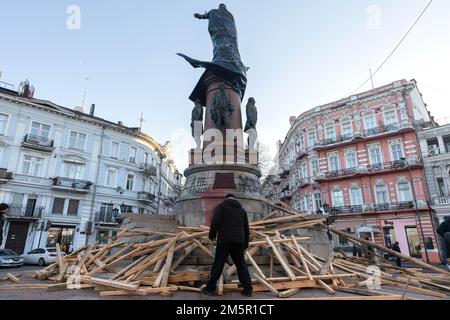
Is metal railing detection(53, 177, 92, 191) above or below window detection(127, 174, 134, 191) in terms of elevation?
below

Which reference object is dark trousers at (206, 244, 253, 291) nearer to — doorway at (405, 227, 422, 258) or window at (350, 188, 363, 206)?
doorway at (405, 227, 422, 258)

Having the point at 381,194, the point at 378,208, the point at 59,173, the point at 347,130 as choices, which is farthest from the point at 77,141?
the point at 381,194

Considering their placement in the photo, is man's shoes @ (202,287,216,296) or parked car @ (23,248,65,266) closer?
man's shoes @ (202,287,216,296)

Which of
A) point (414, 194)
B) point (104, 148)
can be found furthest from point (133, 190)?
point (414, 194)

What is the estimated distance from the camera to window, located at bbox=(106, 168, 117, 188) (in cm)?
3155

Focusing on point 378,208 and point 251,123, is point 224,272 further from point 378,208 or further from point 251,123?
point 378,208

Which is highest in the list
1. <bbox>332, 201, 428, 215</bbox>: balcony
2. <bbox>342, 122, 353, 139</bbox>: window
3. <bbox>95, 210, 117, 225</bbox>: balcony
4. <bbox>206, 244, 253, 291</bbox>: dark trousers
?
<bbox>342, 122, 353, 139</bbox>: window

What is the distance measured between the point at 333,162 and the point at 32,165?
1361 inches

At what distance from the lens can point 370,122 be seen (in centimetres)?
3162

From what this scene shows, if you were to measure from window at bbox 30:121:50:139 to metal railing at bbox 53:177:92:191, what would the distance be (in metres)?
5.09

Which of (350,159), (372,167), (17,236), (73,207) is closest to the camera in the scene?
(17,236)

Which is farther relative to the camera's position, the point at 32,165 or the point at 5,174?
the point at 32,165

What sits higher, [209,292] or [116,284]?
[116,284]

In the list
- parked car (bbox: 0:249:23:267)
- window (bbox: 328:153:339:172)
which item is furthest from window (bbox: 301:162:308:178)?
parked car (bbox: 0:249:23:267)
